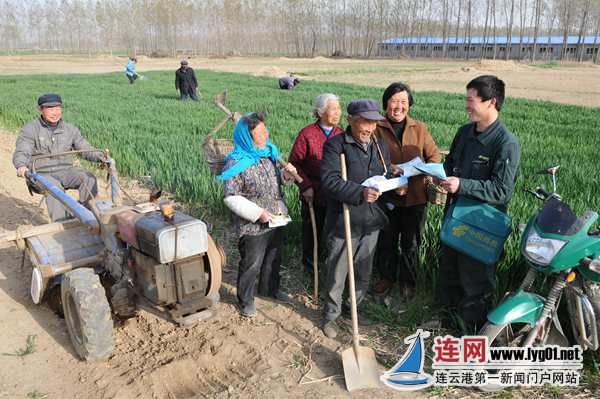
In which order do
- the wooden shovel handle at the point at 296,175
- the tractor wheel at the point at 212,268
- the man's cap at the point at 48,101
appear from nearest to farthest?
the tractor wheel at the point at 212,268
the wooden shovel handle at the point at 296,175
the man's cap at the point at 48,101

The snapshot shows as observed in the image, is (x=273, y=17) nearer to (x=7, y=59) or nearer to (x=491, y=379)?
(x=7, y=59)

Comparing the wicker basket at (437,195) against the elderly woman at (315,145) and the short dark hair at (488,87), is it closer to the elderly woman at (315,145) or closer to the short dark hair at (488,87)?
the short dark hair at (488,87)

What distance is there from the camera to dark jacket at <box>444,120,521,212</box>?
109 inches

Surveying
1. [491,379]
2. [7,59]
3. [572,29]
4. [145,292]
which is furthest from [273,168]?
[572,29]

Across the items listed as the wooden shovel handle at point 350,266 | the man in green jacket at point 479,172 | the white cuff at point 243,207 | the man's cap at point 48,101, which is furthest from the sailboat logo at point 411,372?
the man's cap at point 48,101

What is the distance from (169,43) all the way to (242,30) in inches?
507

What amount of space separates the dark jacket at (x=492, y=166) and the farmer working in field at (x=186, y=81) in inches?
605

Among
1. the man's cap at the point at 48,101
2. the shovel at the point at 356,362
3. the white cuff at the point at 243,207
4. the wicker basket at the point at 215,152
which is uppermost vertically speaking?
the man's cap at the point at 48,101

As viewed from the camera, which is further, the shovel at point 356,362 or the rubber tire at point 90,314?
the rubber tire at point 90,314

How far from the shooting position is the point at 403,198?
3537mm

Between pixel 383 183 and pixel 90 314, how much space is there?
1.98m

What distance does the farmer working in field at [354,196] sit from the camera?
297 centimetres

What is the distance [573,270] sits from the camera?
2.54 m

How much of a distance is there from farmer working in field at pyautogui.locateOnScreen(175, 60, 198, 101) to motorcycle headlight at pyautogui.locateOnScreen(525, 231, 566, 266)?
1591 centimetres
